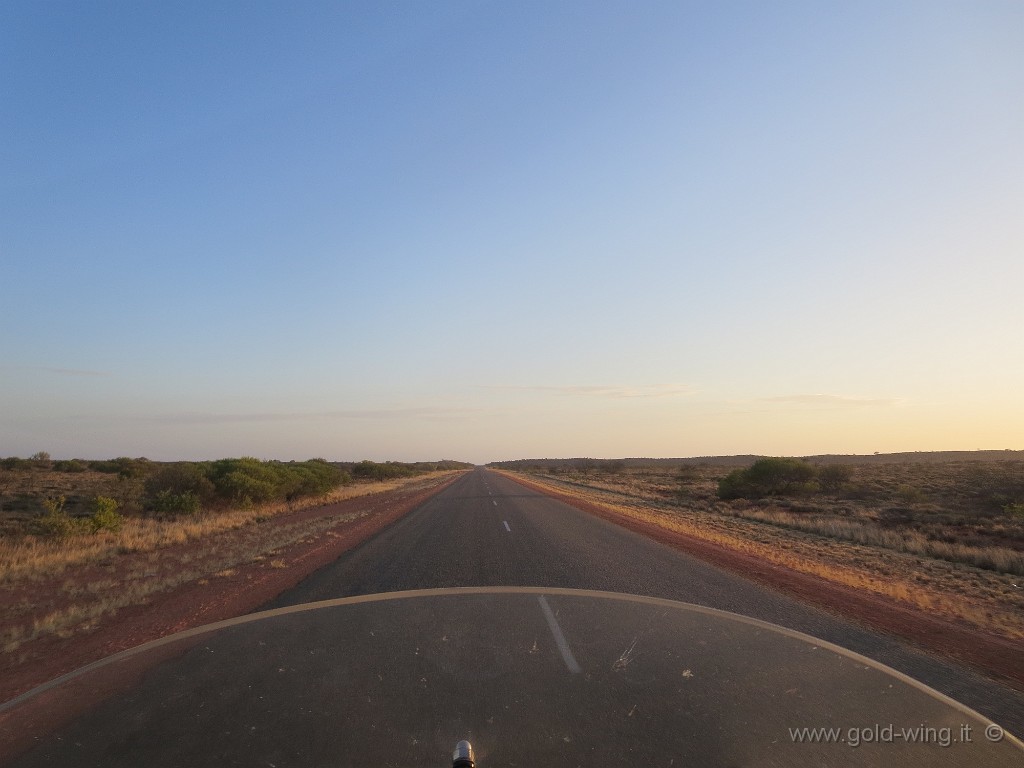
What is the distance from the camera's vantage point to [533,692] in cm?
486

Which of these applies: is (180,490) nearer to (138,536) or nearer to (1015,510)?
(138,536)

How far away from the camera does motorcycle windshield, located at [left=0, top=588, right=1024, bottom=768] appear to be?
3.95m

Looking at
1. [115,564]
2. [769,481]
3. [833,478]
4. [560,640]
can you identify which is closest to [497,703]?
[560,640]


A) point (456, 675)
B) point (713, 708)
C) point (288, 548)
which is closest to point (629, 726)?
point (713, 708)

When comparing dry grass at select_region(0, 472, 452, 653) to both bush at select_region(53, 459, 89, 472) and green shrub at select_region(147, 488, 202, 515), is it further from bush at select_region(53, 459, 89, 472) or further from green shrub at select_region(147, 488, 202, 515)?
bush at select_region(53, 459, 89, 472)

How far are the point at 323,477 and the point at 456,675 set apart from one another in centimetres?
3606

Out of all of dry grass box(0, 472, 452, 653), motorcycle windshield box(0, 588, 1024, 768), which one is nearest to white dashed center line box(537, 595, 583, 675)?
motorcycle windshield box(0, 588, 1024, 768)

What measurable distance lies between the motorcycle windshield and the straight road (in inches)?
28.7

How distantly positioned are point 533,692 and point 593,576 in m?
5.75

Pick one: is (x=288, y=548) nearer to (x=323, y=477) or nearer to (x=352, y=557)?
(x=352, y=557)

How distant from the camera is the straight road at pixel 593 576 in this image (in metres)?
5.89

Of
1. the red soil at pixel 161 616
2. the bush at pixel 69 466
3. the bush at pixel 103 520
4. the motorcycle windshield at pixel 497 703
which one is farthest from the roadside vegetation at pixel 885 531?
the bush at pixel 69 466

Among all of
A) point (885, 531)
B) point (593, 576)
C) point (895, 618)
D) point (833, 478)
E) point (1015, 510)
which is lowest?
point (885, 531)

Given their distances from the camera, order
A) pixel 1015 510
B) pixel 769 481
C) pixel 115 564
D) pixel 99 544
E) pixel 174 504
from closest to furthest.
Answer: pixel 115 564 < pixel 99 544 < pixel 174 504 < pixel 1015 510 < pixel 769 481
